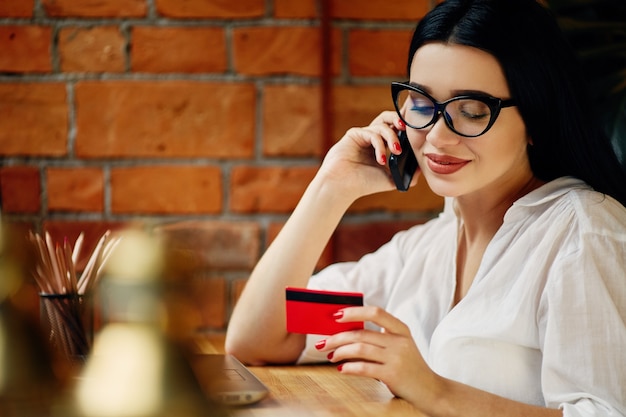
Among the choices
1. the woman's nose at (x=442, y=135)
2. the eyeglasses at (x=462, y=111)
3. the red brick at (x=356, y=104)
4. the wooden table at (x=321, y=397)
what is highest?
the red brick at (x=356, y=104)

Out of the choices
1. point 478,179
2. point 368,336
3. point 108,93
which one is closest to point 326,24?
point 108,93

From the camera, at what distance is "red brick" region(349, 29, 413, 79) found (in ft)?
5.46

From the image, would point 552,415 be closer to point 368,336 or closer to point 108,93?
point 368,336

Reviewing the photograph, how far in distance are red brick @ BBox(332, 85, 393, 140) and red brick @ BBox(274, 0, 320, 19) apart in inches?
6.8

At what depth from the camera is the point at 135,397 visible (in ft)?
0.96

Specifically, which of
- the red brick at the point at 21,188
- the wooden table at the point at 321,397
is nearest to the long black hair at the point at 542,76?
the wooden table at the point at 321,397

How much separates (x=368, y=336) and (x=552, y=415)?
251 mm

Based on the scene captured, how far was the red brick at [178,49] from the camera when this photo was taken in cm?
161

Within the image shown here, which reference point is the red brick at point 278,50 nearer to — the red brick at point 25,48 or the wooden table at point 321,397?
the red brick at point 25,48

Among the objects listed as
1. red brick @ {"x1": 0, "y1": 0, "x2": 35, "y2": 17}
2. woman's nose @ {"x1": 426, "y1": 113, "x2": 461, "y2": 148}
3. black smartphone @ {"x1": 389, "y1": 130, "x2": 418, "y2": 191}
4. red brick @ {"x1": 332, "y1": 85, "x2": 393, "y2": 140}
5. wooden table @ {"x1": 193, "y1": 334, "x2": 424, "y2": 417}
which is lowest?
wooden table @ {"x1": 193, "y1": 334, "x2": 424, "y2": 417}

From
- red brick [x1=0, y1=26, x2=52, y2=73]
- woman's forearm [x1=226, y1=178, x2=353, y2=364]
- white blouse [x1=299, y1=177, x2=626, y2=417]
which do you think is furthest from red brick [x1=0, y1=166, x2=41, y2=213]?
white blouse [x1=299, y1=177, x2=626, y2=417]

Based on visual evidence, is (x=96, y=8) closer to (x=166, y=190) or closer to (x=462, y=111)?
(x=166, y=190)

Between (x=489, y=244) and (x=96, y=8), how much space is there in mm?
996

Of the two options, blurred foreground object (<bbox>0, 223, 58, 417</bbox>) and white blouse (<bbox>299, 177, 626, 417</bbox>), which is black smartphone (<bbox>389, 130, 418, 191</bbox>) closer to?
white blouse (<bbox>299, 177, 626, 417</bbox>)
